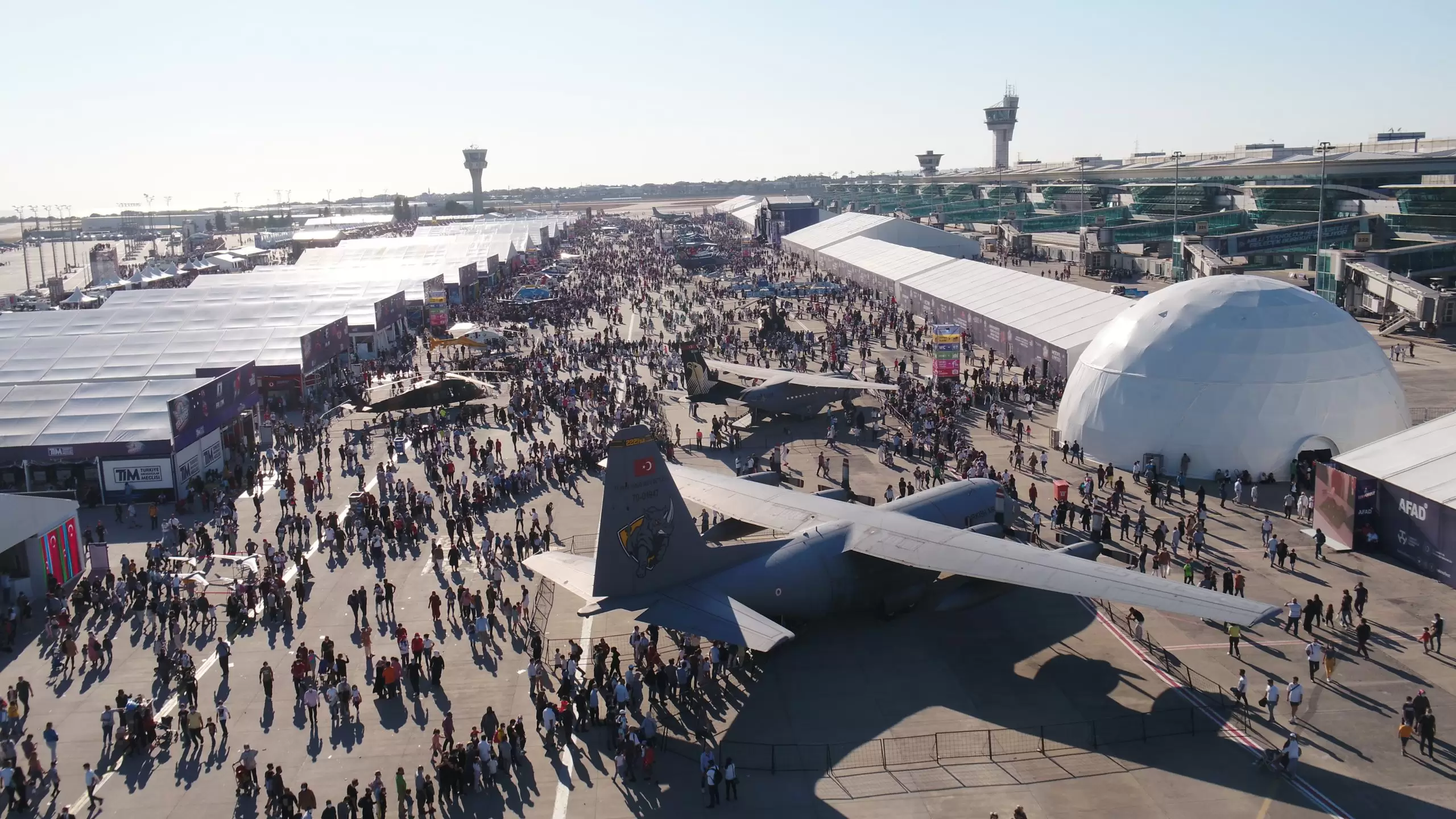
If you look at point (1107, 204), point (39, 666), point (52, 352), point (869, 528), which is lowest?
point (39, 666)

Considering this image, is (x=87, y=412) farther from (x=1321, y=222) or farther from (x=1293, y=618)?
(x=1321, y=222)

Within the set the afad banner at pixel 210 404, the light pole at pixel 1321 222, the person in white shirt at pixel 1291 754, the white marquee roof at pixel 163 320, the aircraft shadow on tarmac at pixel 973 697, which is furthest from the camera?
the light pole at pixel 1321 222

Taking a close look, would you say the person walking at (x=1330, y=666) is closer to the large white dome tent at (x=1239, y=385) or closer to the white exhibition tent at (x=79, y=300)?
the large white dome tent at (x=1239, y=385)

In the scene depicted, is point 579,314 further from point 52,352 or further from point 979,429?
point 979,429

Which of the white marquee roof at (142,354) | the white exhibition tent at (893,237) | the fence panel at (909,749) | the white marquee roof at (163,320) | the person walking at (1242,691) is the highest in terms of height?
the white exhibition tent at (893,237)

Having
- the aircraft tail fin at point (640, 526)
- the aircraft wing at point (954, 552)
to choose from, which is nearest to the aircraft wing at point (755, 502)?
the aircraft wing at point (954, 552)

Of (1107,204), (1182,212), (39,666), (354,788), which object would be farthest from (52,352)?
(1107,204)
